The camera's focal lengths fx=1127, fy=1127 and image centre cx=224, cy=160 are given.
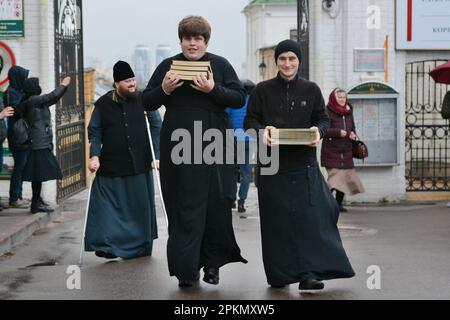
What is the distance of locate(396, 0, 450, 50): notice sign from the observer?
50.4 ft

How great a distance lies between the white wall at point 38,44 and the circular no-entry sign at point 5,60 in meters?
0.06

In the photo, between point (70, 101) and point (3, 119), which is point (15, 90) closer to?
point (3, 119)

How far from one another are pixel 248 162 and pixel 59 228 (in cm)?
273

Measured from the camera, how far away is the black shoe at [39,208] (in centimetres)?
1323

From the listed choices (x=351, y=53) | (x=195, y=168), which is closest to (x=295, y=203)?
(x=195, y=168)

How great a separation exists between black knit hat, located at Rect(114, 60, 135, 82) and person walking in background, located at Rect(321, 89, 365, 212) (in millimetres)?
4629

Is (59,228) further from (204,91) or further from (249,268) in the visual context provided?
(204,91)

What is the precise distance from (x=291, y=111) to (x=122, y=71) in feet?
7.82

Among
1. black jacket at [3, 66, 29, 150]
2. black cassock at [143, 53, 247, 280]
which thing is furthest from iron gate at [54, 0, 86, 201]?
black cassock at [143, 53, 247, 280]

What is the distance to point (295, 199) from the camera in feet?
27.6

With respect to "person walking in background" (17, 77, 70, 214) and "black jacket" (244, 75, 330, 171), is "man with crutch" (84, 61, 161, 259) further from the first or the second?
"person walking in background" (17, 77, 70, 214)

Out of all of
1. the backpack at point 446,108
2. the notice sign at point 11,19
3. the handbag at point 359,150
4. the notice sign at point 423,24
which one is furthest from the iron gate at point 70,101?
the backpack at point 446,108

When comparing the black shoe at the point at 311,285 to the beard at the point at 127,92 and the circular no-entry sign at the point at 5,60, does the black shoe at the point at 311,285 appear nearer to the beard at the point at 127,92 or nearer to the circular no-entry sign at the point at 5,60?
the beard at the point at 127,92
